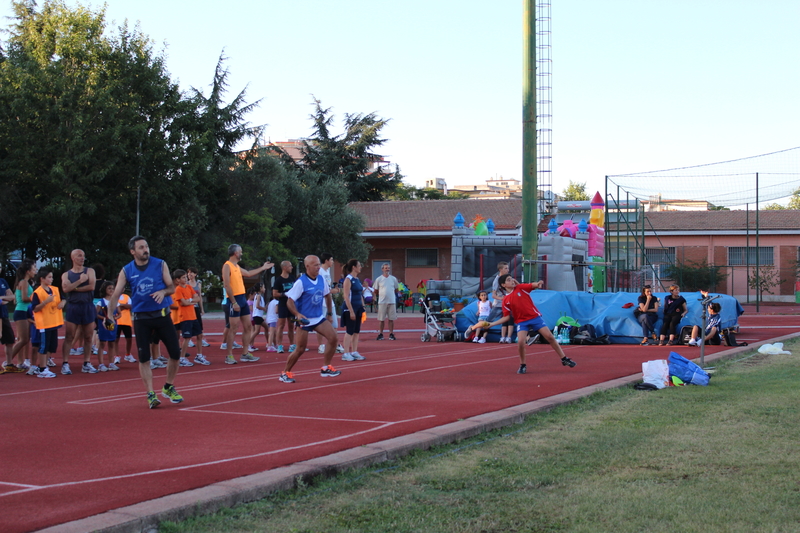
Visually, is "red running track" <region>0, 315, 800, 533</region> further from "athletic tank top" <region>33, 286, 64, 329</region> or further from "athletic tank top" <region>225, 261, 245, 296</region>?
"athletic tank top" <region>225, 261, 245, 296</region>

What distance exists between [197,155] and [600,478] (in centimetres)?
3089

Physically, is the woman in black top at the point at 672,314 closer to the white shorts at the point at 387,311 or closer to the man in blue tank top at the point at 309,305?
the white shorts at the point at 387,311

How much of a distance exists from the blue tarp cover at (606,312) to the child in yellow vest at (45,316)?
10.0 m

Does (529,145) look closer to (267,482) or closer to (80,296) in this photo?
(80,296)

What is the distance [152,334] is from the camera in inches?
344

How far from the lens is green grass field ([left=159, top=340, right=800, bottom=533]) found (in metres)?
4.41

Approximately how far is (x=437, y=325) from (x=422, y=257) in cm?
2843

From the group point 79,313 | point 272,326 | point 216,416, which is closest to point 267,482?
point 216,416

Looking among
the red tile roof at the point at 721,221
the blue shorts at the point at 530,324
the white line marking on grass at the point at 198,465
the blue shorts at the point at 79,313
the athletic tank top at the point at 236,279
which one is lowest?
the white line marking on grass at the point at 198,465

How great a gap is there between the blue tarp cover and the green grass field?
33.9 feet

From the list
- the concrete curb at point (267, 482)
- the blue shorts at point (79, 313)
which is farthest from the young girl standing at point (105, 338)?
the concrete curb at point (267, 482)

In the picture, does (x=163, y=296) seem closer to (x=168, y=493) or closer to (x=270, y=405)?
(x=270, y=405)

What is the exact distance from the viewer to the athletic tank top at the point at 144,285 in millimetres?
8508

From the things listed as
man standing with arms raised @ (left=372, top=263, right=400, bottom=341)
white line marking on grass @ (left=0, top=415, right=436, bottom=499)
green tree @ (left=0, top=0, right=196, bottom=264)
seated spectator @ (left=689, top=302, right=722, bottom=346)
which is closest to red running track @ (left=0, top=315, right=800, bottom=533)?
white line marking on grass @ (left=0, top=415, right=436, bottom=499)
